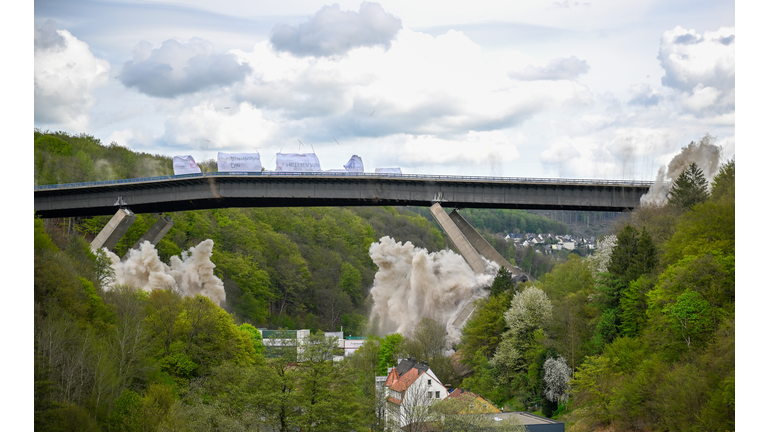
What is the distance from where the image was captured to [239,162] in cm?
6025

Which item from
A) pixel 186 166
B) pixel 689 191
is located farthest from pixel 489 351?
pixel 186 166

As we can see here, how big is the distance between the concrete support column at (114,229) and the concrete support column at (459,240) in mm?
27472

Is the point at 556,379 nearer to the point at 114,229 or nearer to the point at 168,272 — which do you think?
the point at 114,229

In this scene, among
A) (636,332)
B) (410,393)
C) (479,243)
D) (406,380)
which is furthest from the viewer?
(479,243)

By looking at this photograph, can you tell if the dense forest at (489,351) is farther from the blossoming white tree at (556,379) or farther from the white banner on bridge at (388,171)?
the white banner on bridge at (388,171)

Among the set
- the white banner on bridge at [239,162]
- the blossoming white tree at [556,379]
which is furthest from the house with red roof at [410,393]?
the white banner on bridge at [239,162]

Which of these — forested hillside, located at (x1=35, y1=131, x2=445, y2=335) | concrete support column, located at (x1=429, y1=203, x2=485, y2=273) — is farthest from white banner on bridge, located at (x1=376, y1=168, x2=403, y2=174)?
forested hillside, located at (x1=35, y1=131, x2=445, y2=335)

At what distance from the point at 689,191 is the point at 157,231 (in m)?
49.6

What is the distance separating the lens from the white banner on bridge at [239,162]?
60.2 metres

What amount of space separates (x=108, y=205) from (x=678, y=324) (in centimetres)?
5095

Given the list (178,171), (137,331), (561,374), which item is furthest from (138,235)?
(561,374)

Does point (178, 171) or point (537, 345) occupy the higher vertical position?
point (178, 171)

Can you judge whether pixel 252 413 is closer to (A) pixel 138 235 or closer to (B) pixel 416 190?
(B) pixel 416 190

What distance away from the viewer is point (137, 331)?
33.6 meters
